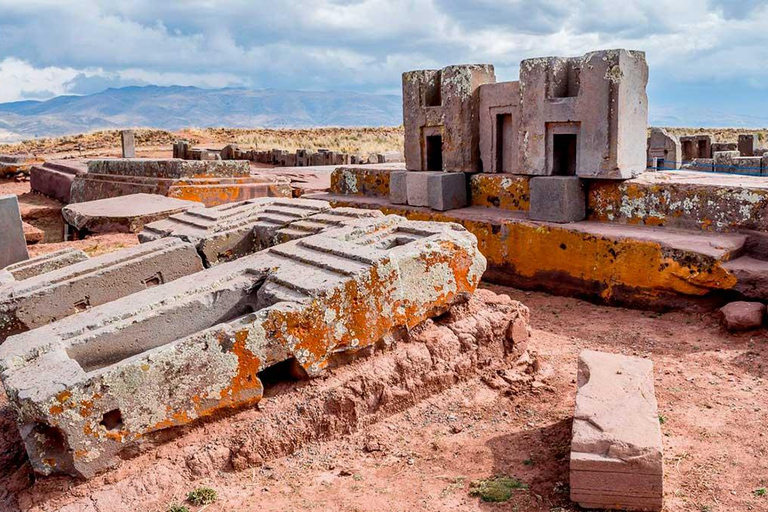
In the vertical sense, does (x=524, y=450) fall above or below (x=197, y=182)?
below

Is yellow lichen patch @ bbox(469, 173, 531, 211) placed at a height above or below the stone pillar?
below

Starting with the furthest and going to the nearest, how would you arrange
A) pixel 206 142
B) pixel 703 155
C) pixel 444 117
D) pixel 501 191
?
pixel 206 142
pixel 703 155
pixel 444 117
pixel 501 191

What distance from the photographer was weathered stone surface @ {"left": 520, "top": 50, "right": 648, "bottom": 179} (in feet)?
20.1

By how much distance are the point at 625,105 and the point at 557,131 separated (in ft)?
2.25

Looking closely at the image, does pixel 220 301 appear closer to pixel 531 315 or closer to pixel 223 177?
pixel 531 315

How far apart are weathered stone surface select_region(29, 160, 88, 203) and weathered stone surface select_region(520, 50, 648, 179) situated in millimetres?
9635

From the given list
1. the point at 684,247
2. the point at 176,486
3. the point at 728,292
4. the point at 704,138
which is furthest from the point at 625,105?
the point at 704,138

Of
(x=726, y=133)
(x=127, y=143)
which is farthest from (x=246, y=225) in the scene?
(x=726, y=133)

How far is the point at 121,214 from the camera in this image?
880 cm

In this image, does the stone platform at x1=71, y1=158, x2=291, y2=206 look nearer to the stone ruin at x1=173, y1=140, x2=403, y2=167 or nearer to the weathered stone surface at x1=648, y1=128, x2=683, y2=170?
the stone ruin at x1=173, y1=140, x2=403, y2=167

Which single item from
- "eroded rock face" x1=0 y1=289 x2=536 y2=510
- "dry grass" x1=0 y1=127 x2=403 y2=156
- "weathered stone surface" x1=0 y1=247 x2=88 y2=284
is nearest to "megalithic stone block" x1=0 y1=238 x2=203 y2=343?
"weathered stone surface" x1=0 y1=247 x2=88 y2=284

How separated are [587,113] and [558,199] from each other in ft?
2.85

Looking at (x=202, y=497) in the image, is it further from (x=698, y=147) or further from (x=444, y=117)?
(x=698, y=147)

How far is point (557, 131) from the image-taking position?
6586mm
